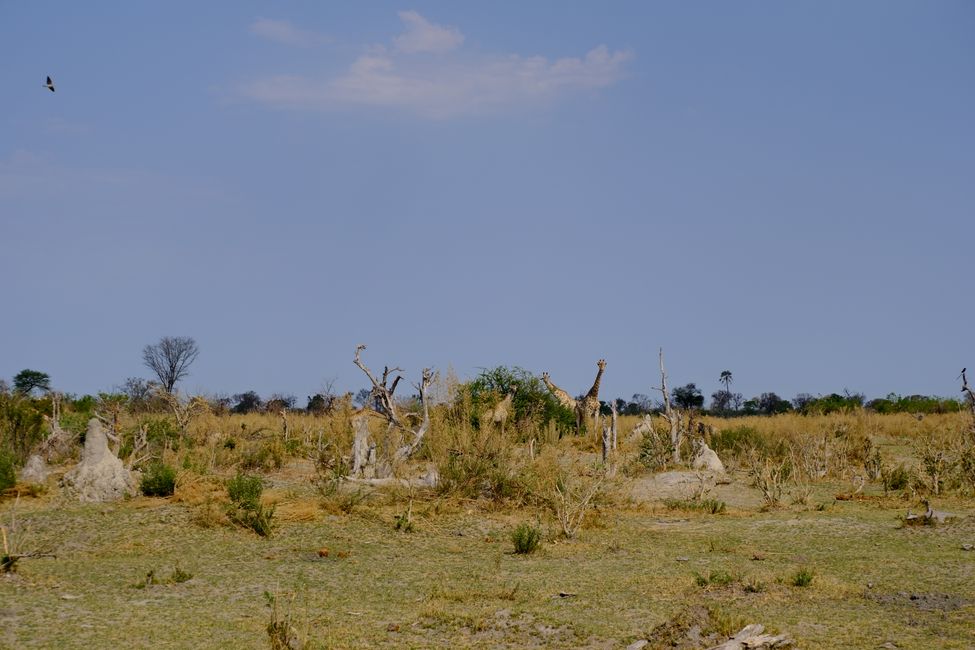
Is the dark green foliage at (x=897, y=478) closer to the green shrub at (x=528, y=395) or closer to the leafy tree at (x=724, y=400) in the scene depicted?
the green shrub at (x=528, y=395)

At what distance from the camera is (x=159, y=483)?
15867 millimetres

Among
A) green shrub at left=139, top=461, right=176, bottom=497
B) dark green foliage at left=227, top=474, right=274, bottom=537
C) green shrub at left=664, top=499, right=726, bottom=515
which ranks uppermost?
green shrub at left=139, top=461, right=176, bottom=497

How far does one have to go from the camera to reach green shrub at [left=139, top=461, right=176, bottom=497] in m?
15.9

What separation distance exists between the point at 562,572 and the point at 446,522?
3596 mm

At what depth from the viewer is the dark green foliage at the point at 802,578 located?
10.4m

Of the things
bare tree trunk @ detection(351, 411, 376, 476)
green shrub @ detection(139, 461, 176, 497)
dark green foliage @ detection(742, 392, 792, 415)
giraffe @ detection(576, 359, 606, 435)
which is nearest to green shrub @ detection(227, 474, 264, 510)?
green shrub @ detection(139, 461, 176, 497)

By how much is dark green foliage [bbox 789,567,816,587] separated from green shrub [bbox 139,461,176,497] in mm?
9714

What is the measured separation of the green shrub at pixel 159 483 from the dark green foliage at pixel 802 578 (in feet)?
31.9

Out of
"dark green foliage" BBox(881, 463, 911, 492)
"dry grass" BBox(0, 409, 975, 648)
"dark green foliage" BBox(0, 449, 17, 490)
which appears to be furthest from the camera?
"dark green foliage" BBox(881, 463, 911, 492)

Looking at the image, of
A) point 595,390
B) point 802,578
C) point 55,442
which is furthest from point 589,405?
point 802,578

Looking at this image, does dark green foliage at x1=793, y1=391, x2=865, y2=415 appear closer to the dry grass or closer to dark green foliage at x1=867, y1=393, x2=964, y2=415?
dark green foliage at x1=867, y1=393, x2=964, y2=415

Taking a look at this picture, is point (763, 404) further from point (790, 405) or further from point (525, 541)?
point (525, 541)

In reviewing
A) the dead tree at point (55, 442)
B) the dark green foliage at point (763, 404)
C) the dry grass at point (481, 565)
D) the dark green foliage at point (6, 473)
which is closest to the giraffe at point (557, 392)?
the dry grass at point (481, 565)

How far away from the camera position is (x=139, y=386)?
47844 mm
